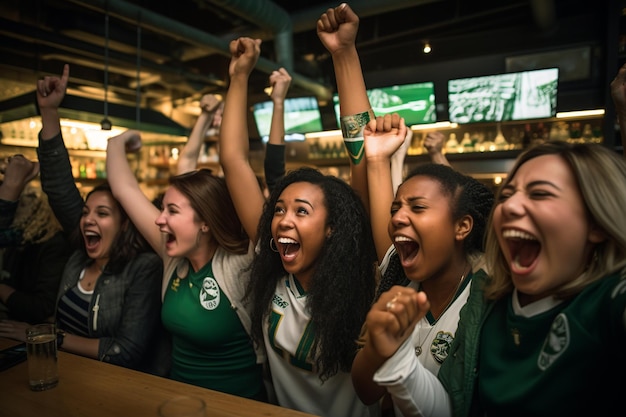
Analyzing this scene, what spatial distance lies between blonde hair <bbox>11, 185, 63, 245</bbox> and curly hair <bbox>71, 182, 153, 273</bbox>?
0.51 meters

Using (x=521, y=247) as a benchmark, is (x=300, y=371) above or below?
below

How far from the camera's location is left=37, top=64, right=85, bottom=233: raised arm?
2.10m

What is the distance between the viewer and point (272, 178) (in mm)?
2125

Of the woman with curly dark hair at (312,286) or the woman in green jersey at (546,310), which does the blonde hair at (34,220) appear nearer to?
the woman with curly dark hair at (312,286)

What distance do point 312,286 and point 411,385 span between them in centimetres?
52

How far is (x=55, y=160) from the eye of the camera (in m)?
2.10

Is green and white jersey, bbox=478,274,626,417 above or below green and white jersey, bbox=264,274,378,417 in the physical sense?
above

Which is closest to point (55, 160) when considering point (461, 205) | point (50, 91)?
point (50, 91)

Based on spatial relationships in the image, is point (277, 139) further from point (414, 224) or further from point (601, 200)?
point (601, 200)

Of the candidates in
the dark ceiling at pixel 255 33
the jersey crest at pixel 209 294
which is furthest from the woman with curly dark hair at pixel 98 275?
the dark ceiling at pixel 255 33

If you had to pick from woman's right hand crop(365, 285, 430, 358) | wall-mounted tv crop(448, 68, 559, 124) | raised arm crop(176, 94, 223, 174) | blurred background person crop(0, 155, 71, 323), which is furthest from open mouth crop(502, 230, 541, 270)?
wall-mounted tv crop(448, 68, 559, 124)

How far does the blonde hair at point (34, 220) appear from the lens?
2432 millimetres

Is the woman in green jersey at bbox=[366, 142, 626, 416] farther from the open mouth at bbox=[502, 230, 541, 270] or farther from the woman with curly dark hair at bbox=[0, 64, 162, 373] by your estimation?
the woman with curly dark hair at bbox=[0, 64, 162, 373]

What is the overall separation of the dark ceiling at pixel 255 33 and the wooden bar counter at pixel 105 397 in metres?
3.29
